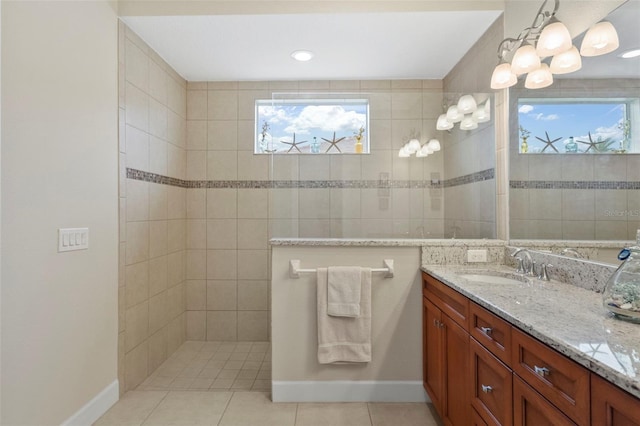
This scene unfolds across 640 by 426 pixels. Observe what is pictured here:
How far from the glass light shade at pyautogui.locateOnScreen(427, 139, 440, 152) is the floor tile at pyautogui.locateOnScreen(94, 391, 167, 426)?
2579 millimetres

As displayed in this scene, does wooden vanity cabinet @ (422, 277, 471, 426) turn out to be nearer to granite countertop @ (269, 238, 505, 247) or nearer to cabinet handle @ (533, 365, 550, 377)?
granite countertop @ (269, 238, 505, 247)

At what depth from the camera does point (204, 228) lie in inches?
135

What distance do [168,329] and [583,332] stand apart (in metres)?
3.02

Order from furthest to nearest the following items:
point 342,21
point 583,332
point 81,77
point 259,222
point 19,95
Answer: point 259,222
point 342,21
point 81,77
point 19,95
point 583,332

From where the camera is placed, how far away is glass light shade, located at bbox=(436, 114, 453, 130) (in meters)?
2.53

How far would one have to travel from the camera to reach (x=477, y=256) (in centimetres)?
226

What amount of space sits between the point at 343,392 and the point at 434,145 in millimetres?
1834

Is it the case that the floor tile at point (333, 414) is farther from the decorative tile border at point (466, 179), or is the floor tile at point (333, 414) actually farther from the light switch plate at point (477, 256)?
the decorative tile border at point (466, 179)

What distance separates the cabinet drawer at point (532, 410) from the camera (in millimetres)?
984

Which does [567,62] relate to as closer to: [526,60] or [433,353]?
[526,60]

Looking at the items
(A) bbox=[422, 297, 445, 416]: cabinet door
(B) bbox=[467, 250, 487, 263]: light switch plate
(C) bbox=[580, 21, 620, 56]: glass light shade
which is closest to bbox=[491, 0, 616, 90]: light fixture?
(C) bbox=[580, 21, 620, 56]: glass light shade

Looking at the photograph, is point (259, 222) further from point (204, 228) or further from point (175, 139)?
point (175, 139)

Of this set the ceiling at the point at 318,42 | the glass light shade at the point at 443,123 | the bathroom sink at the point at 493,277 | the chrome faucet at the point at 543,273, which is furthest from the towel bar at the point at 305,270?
the ceiling at the point at 318,42

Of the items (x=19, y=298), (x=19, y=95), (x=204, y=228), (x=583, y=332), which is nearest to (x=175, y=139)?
(x=204, y=228)
